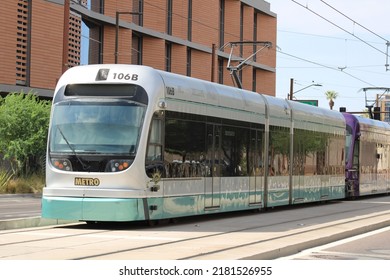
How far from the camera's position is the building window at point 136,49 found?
180ft

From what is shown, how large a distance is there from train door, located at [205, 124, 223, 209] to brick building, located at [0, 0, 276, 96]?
15808mm

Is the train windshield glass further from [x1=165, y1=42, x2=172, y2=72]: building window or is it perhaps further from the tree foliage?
[x1=165, y1=42, x2=172, y2=72]: building window

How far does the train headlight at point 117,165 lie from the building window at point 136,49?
131 feet

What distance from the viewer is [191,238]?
45.4ft

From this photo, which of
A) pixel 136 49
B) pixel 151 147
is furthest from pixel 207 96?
pixel 136 49

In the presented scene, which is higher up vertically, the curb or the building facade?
the building facade

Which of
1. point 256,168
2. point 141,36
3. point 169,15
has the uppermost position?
point 169,15

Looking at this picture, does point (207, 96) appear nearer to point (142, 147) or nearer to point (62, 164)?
point (142, 147)

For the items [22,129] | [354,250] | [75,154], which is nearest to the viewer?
[354,250]

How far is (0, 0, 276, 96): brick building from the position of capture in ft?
143

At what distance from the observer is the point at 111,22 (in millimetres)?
51094

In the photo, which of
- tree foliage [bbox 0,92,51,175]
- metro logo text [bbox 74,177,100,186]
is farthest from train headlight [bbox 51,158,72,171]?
tree foliage [bbox 0,92,51,175]

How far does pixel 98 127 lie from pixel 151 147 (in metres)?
1.13
